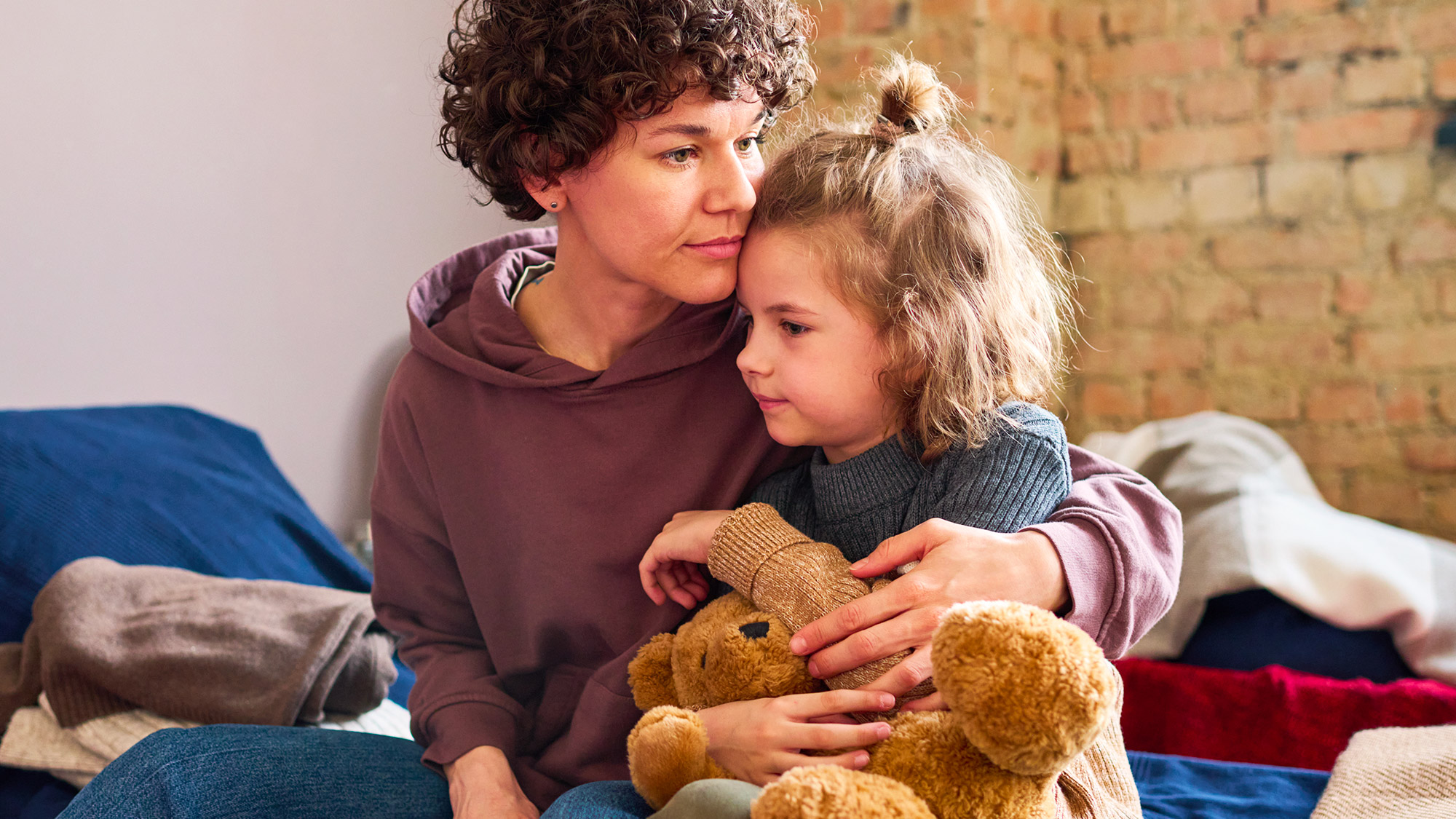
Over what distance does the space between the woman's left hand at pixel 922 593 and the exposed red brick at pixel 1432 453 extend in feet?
6.55

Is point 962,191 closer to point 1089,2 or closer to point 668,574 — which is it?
point 668,574

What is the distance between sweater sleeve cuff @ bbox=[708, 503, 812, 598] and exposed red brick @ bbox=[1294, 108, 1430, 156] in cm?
212

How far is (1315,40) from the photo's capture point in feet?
7.96

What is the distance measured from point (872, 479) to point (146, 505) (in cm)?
120

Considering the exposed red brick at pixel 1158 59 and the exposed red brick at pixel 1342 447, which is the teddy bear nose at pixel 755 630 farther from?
the exposed red brick at pixel 1158 59

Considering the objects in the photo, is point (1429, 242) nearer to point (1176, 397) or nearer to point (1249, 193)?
point (1249, 193)

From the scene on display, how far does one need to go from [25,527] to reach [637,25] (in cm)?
115

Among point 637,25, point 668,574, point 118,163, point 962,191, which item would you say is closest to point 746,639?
point 668,574

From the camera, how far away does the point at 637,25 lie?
0.99 m

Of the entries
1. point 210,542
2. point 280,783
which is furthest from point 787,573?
point 210,542

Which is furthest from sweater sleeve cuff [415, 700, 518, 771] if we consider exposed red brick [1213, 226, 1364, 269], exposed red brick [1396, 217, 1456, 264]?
exposed red brick [1396, 217, 1456, 264]

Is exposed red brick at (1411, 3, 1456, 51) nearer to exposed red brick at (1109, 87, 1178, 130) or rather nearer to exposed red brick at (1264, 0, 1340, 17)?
exposed red brick at (1264, 0, 1340, 17)

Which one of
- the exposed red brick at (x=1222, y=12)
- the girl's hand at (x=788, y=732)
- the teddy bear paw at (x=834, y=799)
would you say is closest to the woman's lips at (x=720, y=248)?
the girl's hand at (x=788, y=732)

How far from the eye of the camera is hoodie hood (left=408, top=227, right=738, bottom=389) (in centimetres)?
113
